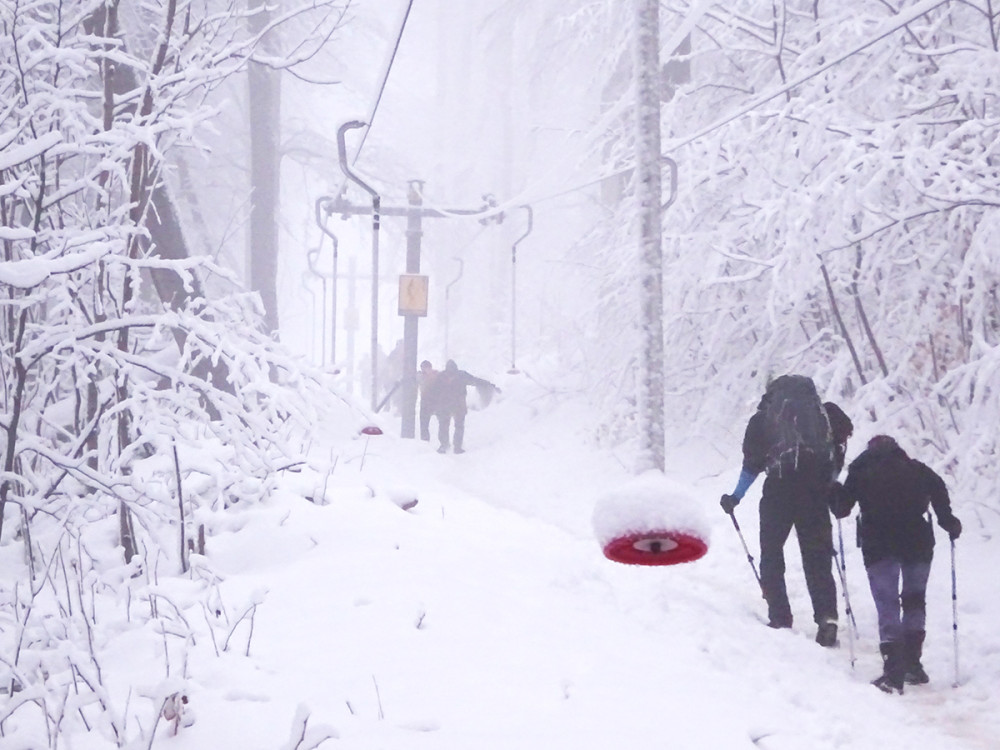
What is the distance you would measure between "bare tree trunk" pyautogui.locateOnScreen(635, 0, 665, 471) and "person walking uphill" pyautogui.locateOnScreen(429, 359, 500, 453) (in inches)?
472

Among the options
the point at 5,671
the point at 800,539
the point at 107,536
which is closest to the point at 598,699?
the point at 5,671

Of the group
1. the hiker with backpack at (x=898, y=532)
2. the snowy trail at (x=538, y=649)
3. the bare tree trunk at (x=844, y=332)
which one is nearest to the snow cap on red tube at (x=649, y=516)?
the snowy trail at (x=538, y=649)

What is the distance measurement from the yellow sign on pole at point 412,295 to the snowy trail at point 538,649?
6971mm

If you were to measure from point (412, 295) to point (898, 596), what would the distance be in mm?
10216

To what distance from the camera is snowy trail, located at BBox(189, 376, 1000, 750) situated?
3645 mm

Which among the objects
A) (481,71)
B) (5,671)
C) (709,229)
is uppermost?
(481,71)

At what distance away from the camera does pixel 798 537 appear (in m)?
6.54

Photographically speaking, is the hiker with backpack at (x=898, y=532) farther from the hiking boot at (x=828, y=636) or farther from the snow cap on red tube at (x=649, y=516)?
the snow cap on red tube at (x=649, y=516)

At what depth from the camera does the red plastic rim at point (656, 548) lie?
2115 millimetres

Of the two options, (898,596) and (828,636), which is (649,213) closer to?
(898,596)

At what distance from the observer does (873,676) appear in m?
5.57

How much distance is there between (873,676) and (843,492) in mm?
1103

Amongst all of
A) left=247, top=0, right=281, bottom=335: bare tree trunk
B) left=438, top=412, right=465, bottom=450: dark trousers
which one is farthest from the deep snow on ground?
left=247, top=0, right=281, bottom=335: bare tree trunk

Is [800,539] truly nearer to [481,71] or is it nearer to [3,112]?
[3,112]
